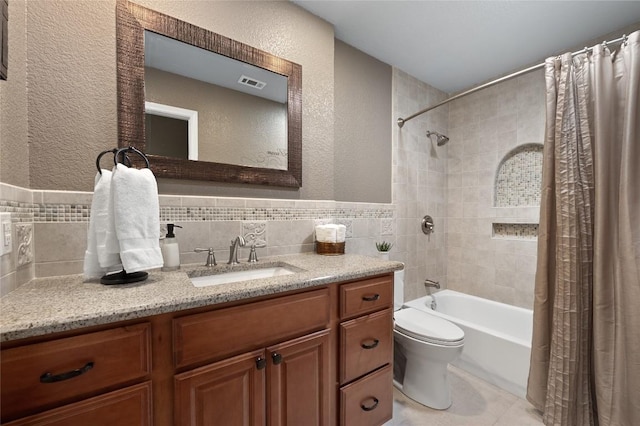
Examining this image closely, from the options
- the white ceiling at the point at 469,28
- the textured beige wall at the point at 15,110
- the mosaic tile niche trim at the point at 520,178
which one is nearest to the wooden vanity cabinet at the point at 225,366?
the textured beige wall at the point at 15,110

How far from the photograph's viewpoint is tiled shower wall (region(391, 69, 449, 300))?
2332mm

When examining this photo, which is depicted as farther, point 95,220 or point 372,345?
point 372,345

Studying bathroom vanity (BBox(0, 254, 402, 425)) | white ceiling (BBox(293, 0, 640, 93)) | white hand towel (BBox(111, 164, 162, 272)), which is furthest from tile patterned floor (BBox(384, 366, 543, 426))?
white ceiling (BBox(293, 0, 640, 93))

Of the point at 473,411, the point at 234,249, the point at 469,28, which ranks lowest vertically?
the point at 473,411

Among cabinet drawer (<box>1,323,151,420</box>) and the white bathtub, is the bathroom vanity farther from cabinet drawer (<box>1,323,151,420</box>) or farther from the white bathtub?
the white bathtub

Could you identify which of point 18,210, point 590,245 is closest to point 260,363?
point 18,210

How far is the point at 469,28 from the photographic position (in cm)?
182

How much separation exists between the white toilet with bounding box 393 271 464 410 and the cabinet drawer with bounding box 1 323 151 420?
1460 mm

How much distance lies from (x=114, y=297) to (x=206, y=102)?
102 cm

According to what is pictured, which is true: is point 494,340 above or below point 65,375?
below

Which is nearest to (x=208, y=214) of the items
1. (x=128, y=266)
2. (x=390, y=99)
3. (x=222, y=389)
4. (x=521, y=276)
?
(x=128, y=266)

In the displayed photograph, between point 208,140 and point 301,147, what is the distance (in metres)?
0.55

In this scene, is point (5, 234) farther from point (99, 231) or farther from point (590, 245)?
point (590, 245)

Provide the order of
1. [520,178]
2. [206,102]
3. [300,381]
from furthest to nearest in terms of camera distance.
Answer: [520,178] → [206,102] → [300,381]
